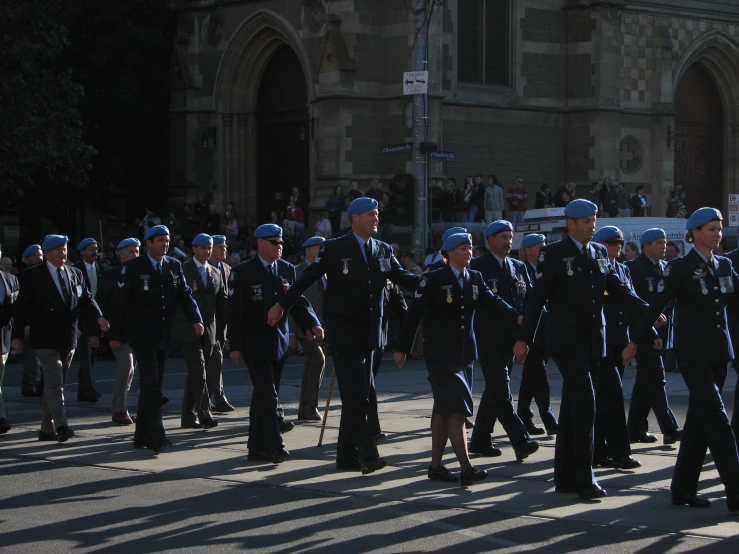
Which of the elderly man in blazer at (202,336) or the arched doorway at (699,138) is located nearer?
the elderly man in blazer at (202,336)

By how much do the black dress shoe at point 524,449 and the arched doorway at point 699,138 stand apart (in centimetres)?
2787

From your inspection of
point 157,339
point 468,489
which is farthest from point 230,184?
point 468,489

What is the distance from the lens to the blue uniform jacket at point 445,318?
1040 cm

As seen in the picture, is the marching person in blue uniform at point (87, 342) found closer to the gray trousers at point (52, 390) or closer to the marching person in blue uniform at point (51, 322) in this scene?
the marching person in blue uniform at point (51, 322)

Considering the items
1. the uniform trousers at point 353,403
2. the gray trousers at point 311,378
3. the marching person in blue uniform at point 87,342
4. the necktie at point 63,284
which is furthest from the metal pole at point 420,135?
the uniform trousers at point 353,403

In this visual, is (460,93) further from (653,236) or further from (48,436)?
(48,436)

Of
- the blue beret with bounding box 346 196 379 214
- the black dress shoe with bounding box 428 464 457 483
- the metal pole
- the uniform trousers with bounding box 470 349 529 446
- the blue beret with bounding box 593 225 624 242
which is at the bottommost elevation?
the black dress shoe with bounding box 428 464 457 483

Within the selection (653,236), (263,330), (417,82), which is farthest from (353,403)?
(417,82)

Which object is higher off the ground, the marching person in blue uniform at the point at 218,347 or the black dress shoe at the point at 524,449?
the marching person in blue uniform at the point at 218,347

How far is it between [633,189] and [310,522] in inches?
1123

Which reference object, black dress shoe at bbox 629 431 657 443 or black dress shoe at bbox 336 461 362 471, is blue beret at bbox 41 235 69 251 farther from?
black dress shoe at bbox 629 431 657 443

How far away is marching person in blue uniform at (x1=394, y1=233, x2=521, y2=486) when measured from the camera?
33.7 feet

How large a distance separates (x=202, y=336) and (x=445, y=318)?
428 cm

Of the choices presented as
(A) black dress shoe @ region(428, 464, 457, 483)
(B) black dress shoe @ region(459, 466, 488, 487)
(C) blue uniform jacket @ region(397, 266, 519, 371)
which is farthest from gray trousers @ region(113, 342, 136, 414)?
(B) black dress shoe @ region(459, 466, 488, 487)
